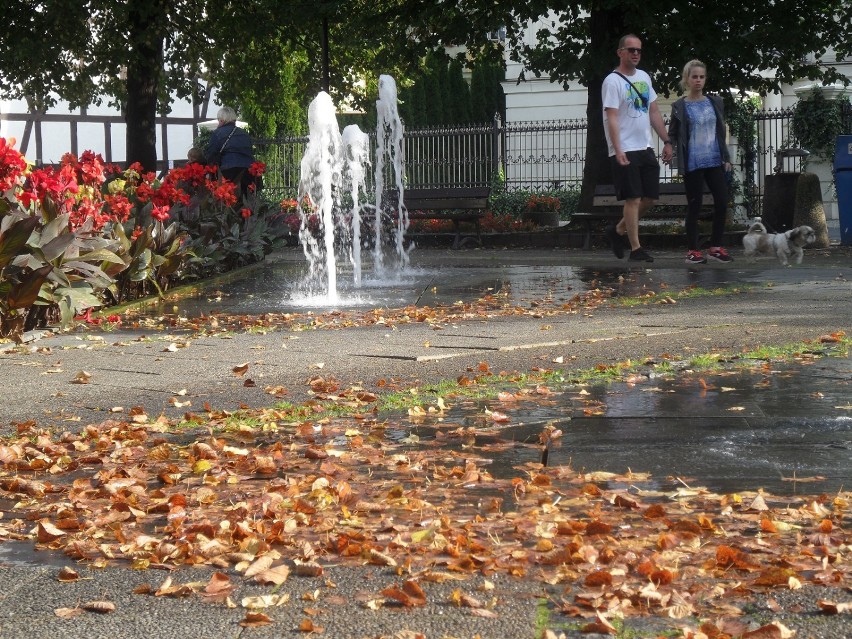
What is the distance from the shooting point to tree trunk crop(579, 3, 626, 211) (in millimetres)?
20203

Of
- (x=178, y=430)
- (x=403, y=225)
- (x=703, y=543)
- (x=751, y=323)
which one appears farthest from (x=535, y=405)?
(x=403, y=225)

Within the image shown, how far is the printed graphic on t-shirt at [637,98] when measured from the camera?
41.0ft

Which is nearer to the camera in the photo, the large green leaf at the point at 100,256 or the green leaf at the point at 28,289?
the green leaf at the point at 28,289

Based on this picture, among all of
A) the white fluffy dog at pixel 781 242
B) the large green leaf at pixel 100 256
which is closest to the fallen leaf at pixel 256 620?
the large green leaf at pixel 100 256

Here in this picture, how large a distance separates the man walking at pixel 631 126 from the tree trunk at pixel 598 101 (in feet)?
23.9

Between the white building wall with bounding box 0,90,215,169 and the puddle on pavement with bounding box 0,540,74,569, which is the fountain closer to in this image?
the puddle on pavement with bounding box 0,540,74,569

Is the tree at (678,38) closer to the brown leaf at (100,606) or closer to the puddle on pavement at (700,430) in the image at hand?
the puddle on pavement at (700,430)

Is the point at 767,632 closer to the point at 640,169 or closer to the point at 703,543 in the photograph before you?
the point at 703,543

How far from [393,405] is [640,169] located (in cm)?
751

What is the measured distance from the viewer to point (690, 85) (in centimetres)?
1288

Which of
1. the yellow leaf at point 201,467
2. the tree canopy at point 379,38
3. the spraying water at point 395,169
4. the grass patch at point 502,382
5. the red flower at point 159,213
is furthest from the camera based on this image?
the tree canopy at point 379,38

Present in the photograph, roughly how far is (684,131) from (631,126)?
742mm

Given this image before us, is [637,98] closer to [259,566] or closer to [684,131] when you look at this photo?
[684,131]

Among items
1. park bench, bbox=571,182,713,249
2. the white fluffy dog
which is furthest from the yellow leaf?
park bench, bbox=571,182,713,249
